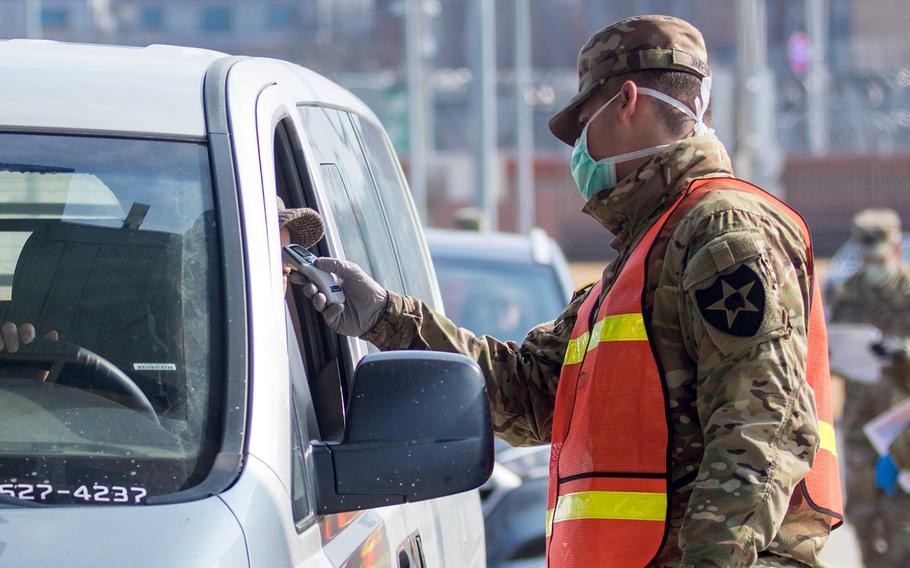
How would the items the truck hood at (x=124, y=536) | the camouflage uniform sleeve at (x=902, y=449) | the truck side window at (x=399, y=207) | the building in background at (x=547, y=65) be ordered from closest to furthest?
the truck hood at (x=124, y=536) → the truck side window at (x=399, y=207) → the camouflage uniform sleeve at (x=902, y=449) → the building in background at (x=547, y=65)

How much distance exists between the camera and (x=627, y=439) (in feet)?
8.32

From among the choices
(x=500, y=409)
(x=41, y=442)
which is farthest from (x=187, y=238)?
(x=500, y=409)

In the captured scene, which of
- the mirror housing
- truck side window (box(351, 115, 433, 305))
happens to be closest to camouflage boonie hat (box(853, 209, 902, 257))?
truck side window (box(351, 115, 433, 305))

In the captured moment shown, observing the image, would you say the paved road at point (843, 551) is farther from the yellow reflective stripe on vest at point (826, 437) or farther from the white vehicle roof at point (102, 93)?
the white vehicle roof at point (102, 93)

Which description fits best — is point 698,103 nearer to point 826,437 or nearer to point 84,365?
point 826,437

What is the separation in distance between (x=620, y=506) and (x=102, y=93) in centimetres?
118

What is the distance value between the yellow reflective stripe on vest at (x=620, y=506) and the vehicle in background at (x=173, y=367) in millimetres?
353

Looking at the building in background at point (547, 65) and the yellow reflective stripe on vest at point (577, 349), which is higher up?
the yellow reflective stripe on vest at point (577, 349)

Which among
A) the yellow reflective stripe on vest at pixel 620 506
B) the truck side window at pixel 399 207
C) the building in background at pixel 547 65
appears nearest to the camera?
the yellow reflective stripe on vest at pixel 620 506

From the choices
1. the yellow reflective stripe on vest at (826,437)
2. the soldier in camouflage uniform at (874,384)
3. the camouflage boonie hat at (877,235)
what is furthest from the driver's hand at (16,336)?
the camouflage boonie hat at (877,235)

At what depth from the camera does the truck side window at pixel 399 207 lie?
372 cm

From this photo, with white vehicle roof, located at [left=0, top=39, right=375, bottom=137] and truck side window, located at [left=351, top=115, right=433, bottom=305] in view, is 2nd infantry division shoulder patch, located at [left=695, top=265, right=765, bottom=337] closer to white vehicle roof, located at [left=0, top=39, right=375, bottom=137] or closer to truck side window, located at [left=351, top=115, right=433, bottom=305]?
white vehicle roof, located at [left=0, top=39, right=375, bottom=137]

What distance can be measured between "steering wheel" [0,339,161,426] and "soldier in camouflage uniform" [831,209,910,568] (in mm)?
6144

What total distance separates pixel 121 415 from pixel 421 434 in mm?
467
